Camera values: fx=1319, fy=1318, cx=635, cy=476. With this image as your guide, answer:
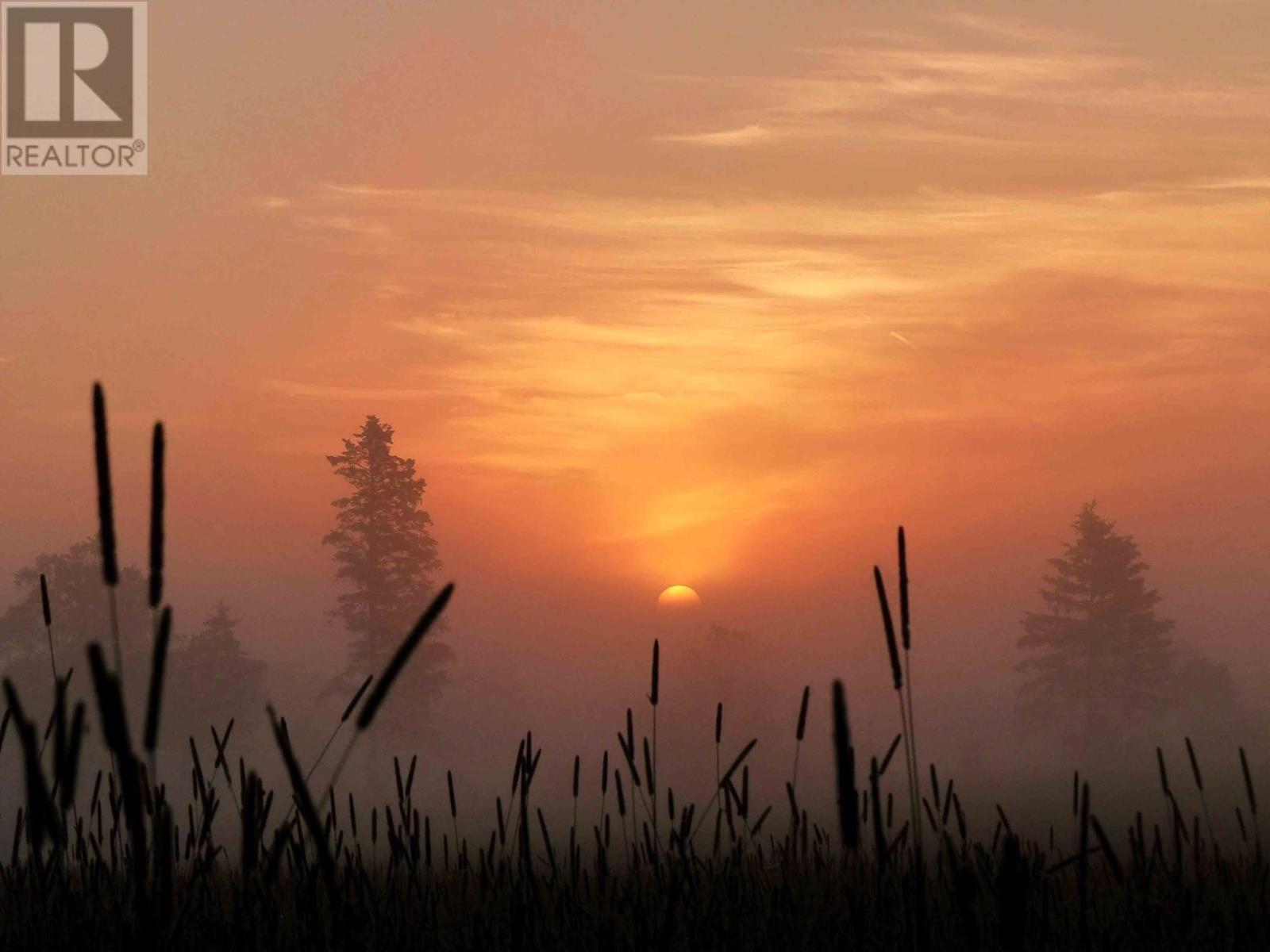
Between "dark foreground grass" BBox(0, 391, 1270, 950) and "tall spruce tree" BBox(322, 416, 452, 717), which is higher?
"tall spruce tree" BBox(322, 416, 452, 717)

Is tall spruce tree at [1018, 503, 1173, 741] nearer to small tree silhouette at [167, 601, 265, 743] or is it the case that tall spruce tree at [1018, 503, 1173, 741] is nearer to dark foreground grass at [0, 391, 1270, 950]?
small tree silhouette at [167, 601, 265, 743]

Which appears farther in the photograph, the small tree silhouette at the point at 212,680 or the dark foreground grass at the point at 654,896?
the small tree silhouette at the point at 212,680

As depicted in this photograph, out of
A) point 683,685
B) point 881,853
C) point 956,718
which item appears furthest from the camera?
point 956,718

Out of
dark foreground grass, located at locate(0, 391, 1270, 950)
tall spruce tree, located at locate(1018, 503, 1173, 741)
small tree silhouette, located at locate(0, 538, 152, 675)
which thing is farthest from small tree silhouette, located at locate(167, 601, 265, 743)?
dark foreground grass, located at locate(0, 391, 1270, 950)

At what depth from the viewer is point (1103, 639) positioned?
65062 millimetres

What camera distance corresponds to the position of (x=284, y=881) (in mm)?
7375

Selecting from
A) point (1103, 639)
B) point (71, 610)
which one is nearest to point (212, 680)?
point (71, 610)

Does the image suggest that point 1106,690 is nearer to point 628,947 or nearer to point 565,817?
point 565,817

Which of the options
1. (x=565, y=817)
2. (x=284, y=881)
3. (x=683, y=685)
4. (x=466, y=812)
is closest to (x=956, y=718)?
(x=683, y=685)

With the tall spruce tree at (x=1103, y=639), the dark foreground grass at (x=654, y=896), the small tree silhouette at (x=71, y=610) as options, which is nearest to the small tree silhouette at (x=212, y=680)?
the small tree silhouette at (x=71, y=610)

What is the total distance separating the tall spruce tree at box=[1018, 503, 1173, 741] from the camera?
211 ft

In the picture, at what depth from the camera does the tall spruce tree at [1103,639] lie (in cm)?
6419

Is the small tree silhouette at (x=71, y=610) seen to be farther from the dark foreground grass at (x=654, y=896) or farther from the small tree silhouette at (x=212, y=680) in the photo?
the dark foreground grass at (x=654, y=896)

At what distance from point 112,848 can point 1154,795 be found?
39875 mm
